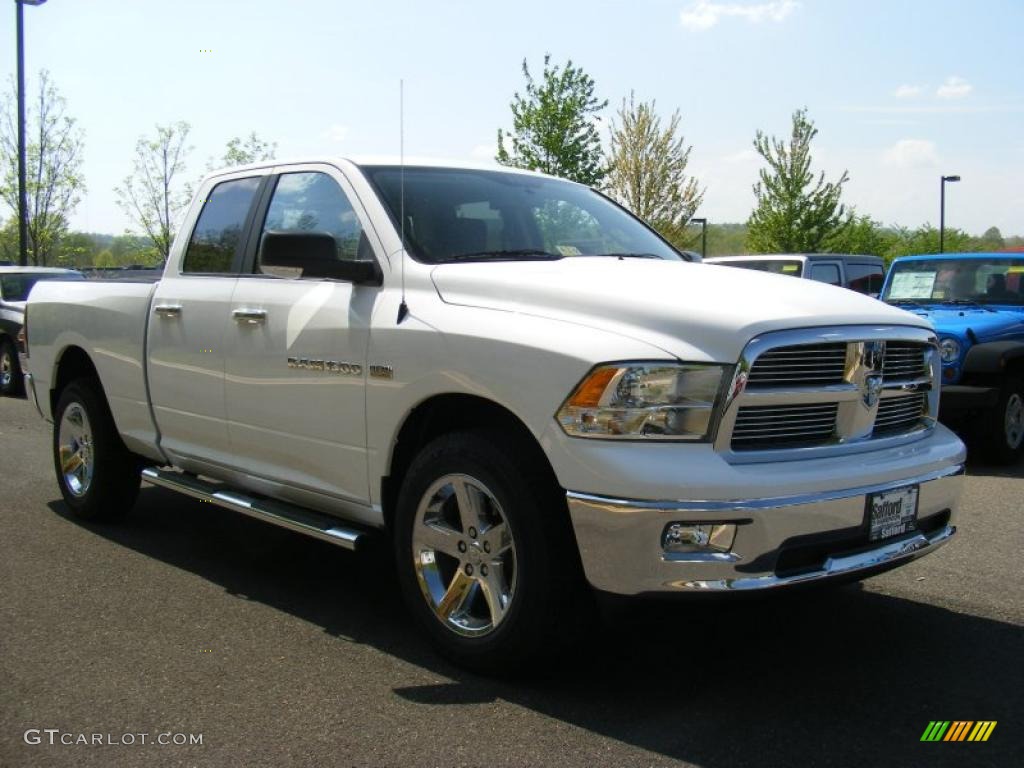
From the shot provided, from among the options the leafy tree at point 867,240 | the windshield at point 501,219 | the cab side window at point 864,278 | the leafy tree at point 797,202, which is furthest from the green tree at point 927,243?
the windshield at point 501,219

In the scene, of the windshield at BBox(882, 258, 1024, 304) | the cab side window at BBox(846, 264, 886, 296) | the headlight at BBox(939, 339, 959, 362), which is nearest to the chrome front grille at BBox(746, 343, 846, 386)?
the headlight at BBox(939, 339, 959, 362)

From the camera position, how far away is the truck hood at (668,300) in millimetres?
3383

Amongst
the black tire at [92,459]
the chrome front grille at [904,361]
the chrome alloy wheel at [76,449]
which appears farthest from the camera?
the chrome alloy wheel at [76,449]

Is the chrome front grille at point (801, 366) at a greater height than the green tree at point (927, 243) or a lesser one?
A: lesser

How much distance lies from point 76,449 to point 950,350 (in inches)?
260

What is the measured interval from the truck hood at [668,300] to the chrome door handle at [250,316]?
103 cm

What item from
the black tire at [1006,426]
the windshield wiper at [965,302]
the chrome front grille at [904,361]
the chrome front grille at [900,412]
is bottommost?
the black tire at [1006,426]

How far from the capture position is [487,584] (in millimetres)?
3719

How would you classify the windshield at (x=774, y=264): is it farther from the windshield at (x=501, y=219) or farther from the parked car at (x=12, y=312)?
the windshield at (x=501, y=219)

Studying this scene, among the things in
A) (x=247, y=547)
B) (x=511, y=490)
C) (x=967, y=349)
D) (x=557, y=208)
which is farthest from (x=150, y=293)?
(x=967, y=349)

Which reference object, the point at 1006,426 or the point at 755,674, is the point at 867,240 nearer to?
the point at 1006,426

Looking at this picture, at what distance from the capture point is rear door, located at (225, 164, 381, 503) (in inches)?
167

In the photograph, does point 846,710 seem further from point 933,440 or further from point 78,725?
point 78,725

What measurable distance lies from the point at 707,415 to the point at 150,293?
11.4 feet
